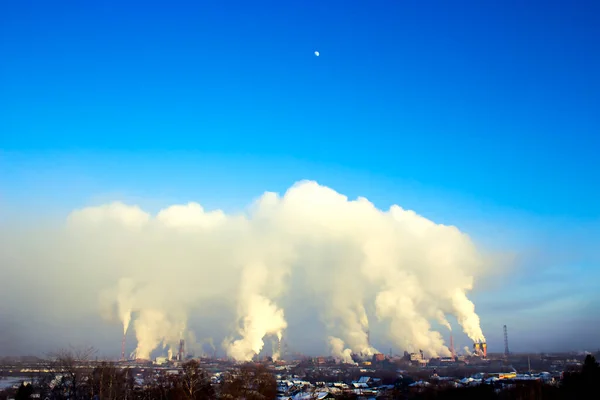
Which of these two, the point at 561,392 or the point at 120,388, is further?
the point at 561,392

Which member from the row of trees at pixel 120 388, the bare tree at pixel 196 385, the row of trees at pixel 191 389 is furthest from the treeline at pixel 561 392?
the bare tree at pixel 196 385

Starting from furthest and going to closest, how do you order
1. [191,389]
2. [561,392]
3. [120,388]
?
[561,392], [120,388], [191,389]

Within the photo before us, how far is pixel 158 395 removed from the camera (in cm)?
6194

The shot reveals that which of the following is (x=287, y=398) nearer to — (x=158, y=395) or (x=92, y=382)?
(x=158, y=395)

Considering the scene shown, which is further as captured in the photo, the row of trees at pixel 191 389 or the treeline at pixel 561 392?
the treeline at pixel 561 392

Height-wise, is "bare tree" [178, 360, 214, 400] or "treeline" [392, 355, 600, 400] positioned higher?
"bare tree" [178, 360, 214, 400]

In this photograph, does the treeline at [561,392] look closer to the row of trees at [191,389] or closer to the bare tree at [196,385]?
the row of trees at [191,389]

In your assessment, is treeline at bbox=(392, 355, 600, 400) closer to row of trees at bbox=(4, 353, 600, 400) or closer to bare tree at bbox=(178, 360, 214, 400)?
row of trees at bbox=(4, 353, 600, 400)

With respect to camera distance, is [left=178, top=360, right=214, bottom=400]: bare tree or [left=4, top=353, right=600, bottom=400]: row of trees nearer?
[left=4, top=353, right=600, bottom=400]: row of trees

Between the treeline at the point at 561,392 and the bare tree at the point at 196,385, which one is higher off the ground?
the bare tree at the point at 196,385

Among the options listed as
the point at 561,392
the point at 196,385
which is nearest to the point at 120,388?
the point at 196,385

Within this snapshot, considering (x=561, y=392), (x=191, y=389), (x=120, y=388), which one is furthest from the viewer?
(x=561, y=392)

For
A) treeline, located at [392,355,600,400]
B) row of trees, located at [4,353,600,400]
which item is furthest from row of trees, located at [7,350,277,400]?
treeline, located at [392,355,600,400]

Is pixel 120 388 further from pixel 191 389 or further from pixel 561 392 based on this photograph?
pixel 561 392
